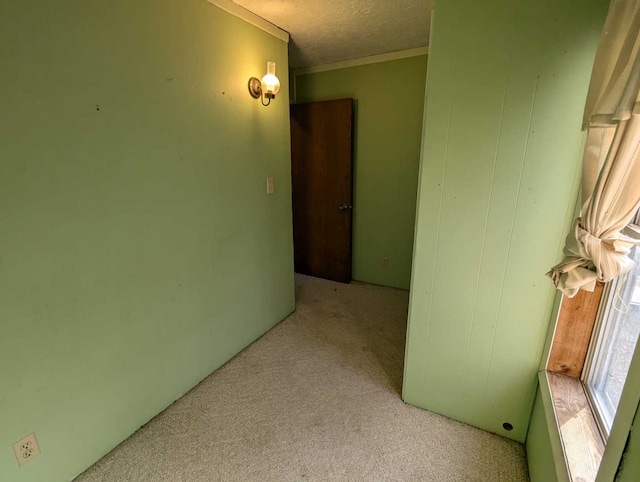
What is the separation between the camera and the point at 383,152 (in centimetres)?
314

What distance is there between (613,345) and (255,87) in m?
2.26

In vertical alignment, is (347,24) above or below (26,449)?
above

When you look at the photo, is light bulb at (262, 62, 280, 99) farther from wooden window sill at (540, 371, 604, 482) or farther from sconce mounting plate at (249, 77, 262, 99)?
wooden window sill at (540, 371, 604, 482)

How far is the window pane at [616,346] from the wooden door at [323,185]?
240 cm

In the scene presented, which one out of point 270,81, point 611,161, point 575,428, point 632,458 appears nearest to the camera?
point 632,458

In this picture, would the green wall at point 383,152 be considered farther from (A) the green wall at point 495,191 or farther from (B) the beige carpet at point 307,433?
(A) the green wall at point 495,191

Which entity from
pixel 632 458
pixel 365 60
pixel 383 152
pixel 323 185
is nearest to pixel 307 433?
pixel 632 458

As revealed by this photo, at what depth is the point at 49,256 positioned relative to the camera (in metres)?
1.18

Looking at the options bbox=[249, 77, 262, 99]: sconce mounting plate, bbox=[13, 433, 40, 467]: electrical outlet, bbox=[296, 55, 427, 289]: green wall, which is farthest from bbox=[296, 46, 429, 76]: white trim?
bbox=[13, 433, 40, 467]: electrical outlet

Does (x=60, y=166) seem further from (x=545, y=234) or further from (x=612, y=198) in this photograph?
(x=545, y=234)

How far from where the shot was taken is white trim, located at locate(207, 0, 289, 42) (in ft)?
5.76

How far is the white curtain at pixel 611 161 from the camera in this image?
29.4 inches

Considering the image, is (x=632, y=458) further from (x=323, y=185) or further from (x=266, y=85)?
(x=323, y=185)

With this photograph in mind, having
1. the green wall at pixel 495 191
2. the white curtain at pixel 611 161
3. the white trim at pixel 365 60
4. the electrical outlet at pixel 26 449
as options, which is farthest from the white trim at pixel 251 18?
the electrical outlet at pixel 26 449
